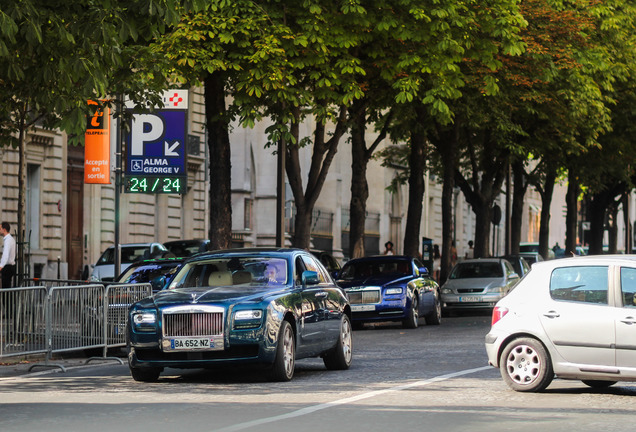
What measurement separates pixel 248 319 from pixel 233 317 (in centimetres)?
16

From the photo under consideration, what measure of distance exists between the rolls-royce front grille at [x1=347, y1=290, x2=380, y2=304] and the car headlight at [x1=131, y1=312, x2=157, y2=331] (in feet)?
41.8

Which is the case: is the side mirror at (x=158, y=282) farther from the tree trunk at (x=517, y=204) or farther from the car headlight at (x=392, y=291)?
the tree trunk at (x=517, y=204)

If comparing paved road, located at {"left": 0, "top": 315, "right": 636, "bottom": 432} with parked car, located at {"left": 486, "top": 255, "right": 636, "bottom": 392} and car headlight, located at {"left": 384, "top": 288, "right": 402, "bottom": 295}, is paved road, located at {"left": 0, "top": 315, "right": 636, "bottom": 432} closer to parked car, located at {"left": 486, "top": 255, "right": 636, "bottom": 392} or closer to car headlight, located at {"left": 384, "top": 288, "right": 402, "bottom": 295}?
parked car, located at {"left": 486, "top": 255, "right": 636, "bottom": 392}

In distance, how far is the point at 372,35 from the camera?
26969mm

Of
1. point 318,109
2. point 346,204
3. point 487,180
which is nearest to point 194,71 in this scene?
point 318,109

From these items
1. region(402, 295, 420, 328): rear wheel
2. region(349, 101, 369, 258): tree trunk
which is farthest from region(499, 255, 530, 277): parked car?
region(402, 295, 420, 328): rear wheel

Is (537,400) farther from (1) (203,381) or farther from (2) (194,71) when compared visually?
(2) (194,71)

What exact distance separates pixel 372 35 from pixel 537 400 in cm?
1507

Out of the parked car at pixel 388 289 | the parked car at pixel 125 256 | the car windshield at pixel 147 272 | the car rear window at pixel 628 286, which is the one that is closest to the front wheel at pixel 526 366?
the car rear window at pixel 628 286

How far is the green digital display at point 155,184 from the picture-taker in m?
25.2

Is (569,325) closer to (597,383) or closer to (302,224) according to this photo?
(597,383)

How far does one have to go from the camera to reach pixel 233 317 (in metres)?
14.4

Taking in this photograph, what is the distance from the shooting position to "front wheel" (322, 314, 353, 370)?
16688 millimetres

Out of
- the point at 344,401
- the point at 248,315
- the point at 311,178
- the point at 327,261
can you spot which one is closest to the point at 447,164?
the point at 327,261
